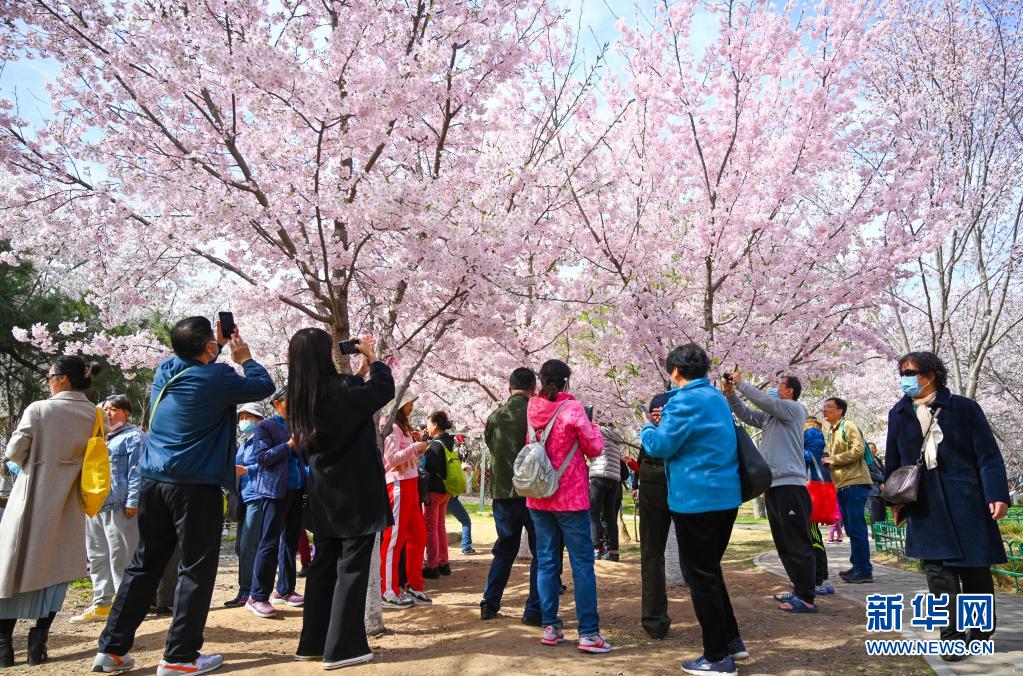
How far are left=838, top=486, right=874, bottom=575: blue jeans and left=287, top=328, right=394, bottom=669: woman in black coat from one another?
4.81 meters

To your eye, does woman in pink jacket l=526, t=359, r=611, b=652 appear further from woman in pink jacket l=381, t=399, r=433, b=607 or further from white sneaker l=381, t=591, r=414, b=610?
→ white sneaker l=381, t=591, r=414, b=610

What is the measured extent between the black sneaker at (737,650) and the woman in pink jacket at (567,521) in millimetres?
718

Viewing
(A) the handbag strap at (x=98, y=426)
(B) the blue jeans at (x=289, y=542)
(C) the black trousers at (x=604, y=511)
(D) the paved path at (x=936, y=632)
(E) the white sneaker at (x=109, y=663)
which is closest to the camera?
(D) the paved path at (x=936, y=632)

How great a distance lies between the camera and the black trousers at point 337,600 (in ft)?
11.9

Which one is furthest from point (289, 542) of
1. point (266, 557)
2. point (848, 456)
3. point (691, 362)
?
point (848, 456)

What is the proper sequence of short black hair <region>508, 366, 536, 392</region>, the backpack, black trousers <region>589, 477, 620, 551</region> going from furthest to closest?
black trousers <region>589, 477, 620, 551</region> → the backpack → short black hair <region>508, 366, 536, 392</region>

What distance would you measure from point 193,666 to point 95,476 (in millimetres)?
1426

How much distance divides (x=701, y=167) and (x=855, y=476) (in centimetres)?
368

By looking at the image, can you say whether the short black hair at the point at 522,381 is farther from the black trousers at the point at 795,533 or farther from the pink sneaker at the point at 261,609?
the pink sneaker at the point at 261,609

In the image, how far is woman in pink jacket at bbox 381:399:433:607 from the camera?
18.6 feet

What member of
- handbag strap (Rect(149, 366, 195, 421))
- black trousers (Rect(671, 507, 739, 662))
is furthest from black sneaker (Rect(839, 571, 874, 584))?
handbag strap (Rect(149, 366, 195, 421))

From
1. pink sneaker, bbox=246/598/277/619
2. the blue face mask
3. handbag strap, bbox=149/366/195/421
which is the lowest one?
pink sneaker, bbox=246/598/277/619

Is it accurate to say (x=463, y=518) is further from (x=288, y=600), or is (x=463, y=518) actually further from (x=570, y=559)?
(x=570, y=559)

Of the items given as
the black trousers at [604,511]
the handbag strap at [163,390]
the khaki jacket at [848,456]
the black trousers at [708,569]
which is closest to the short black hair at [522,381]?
the black trousers at [708,569]
